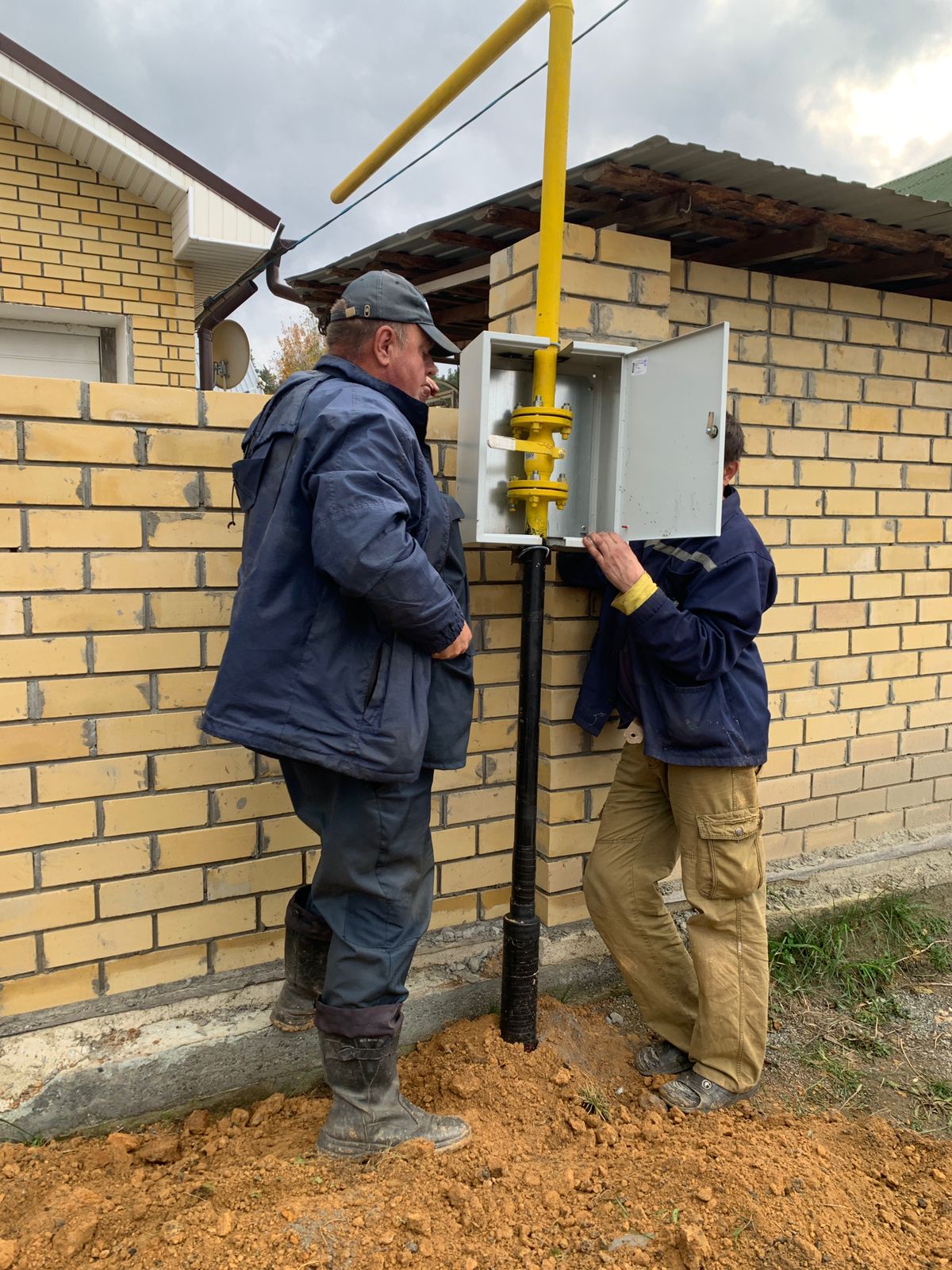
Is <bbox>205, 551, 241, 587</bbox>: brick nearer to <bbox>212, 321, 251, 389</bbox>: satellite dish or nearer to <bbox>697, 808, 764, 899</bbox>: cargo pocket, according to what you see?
<bbox>697, 808, 764, 899</bbox>: cargo pocket

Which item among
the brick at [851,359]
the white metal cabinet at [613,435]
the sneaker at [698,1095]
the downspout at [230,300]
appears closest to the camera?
the white metal cabinet at [613,435]

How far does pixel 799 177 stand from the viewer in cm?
283

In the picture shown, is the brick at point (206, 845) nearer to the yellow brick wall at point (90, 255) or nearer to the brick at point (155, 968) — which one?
the brick at point (155, 968)

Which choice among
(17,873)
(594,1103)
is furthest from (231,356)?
(594,1103)

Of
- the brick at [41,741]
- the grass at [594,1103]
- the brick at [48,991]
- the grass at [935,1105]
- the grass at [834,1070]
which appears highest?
the brick at [41,741]

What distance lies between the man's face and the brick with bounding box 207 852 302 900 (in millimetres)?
1438

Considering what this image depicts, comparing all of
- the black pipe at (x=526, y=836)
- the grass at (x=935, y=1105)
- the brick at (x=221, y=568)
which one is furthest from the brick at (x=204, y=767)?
the grass at (x=935, y=1105)

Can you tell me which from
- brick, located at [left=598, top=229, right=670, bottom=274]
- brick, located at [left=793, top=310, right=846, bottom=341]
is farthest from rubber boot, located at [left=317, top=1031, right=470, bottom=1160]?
brick, located at [left=793, top=310, right=846, bottom=341]

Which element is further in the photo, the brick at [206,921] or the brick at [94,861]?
the brick at [206,921]

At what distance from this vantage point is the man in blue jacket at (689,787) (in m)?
2.58

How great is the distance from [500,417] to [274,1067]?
80.8 inches

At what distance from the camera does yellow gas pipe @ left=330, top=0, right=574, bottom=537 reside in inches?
93.8

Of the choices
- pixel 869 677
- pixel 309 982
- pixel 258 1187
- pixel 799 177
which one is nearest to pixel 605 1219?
pixel 258 1187

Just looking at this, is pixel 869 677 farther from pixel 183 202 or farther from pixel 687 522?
pixel 183 202
